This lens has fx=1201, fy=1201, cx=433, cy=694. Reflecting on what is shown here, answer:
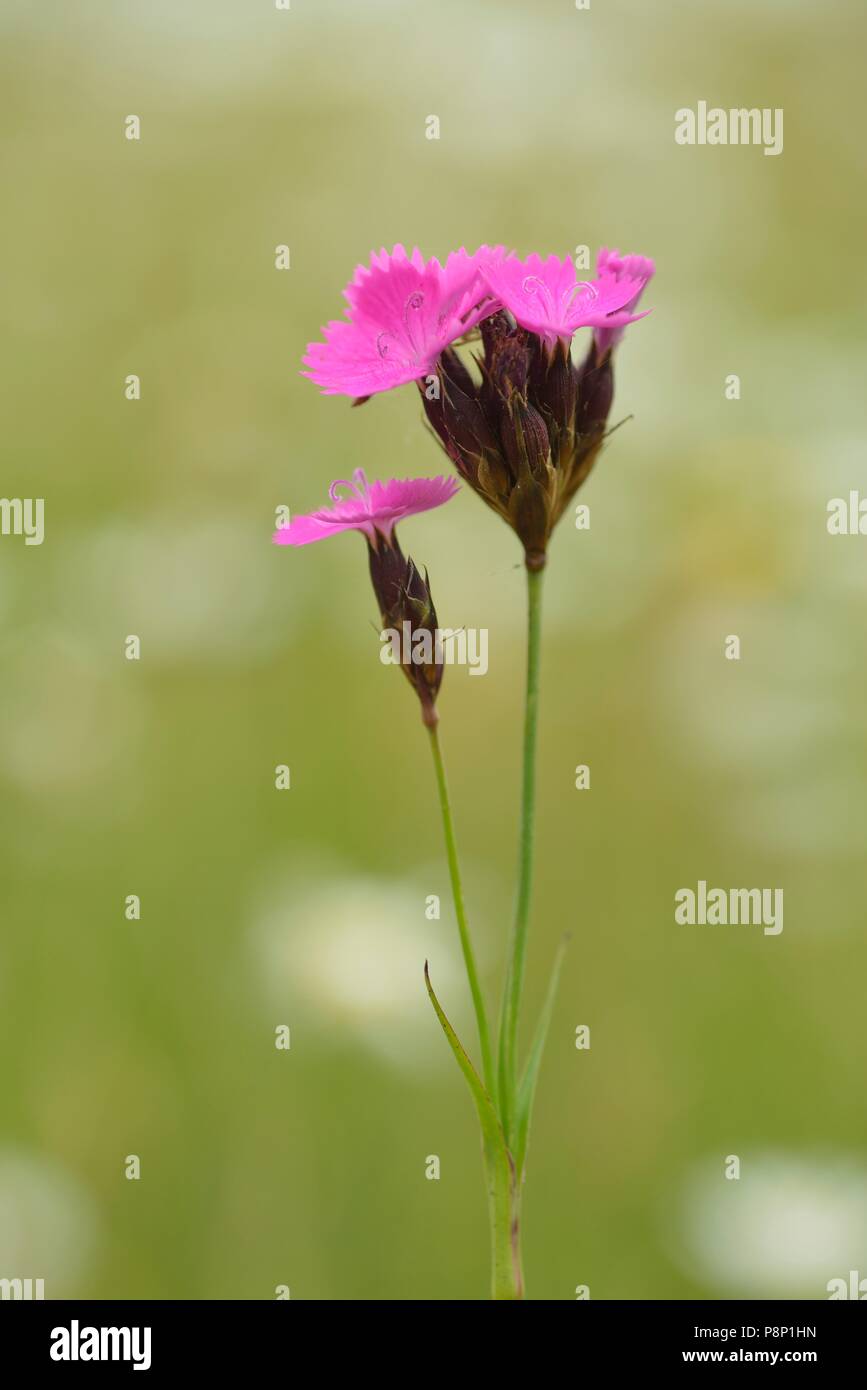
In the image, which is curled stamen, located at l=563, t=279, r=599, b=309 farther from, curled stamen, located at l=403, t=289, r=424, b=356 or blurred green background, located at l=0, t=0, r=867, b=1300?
blurred green background, located at l=0, t=0, r=867, b=1300

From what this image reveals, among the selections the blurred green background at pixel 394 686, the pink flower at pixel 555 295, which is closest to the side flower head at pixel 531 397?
the pink flower at pixel 555 295

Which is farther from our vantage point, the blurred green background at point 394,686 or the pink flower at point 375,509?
the blurred green background at point 394,686

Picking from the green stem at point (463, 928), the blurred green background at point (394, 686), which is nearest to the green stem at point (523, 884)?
the green stem at point (463, 928)

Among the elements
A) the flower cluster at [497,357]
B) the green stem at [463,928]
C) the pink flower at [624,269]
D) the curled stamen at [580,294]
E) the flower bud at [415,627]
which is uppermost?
the pink flower at [624,269]

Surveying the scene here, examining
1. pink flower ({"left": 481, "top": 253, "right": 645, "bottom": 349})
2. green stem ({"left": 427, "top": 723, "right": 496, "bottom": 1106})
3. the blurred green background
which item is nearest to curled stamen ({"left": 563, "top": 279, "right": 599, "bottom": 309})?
pink flower ({"left": 481, "top": 253, "right": 645, "bottom": 349})

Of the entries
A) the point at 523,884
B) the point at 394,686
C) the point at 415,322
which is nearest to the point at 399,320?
the point at 415,322

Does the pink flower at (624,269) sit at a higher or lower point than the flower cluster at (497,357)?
higher

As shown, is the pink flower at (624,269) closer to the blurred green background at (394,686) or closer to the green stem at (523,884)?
the green stem at (523,884)
